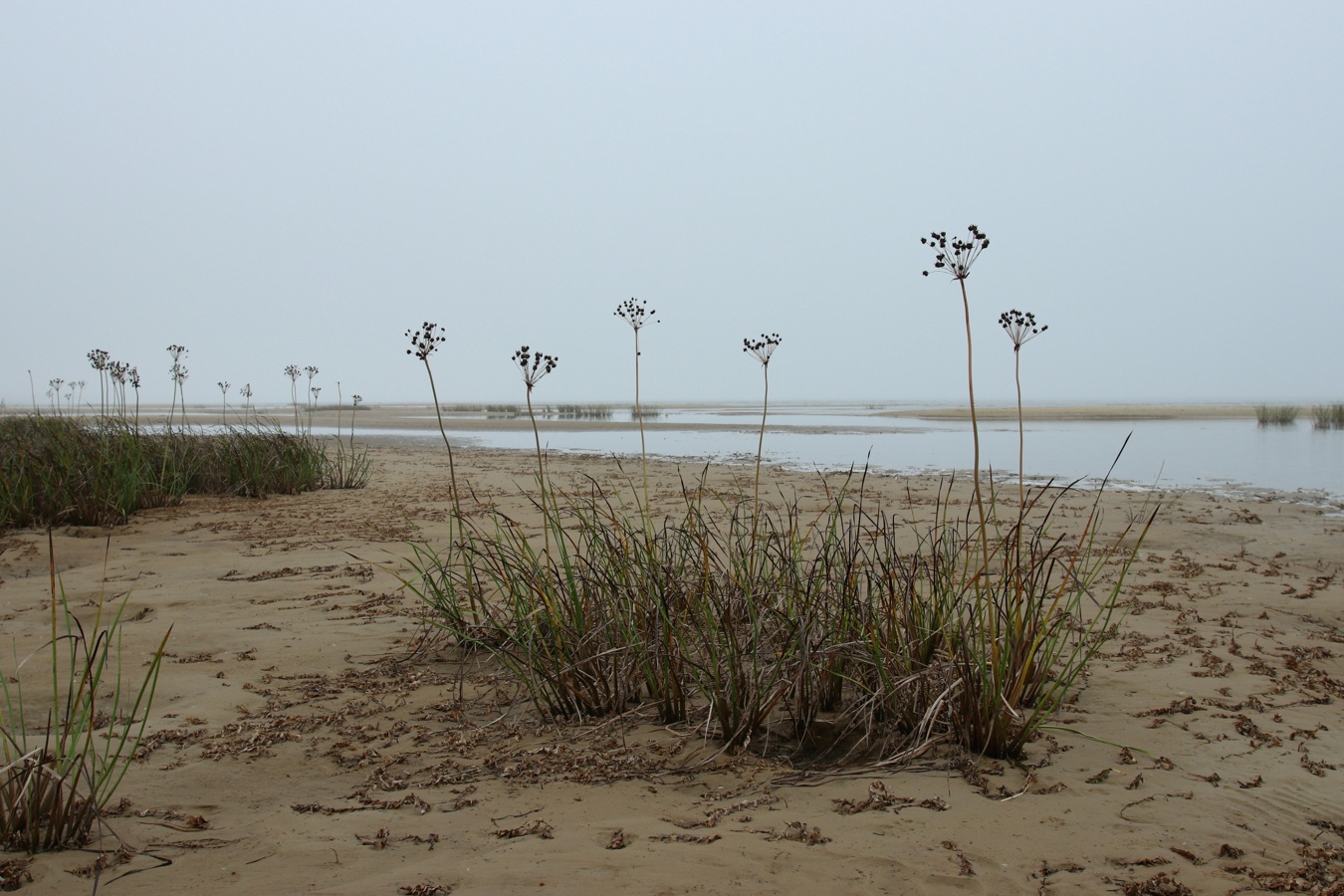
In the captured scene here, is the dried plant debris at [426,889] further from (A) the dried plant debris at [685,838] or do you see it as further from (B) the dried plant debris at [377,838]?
(A) the dried plant debris at [685,838]

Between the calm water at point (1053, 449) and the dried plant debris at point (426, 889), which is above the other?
the calm water at point (1053, 449)

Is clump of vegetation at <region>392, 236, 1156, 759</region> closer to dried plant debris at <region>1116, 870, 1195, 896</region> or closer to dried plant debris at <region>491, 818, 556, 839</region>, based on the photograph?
dried plant debris at <region>1116, 870, 1195, 896</region>

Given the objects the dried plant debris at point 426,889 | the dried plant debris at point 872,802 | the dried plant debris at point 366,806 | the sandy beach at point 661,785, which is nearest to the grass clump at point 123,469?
the sandy beach at point 661,785

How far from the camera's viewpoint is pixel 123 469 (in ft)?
27.2

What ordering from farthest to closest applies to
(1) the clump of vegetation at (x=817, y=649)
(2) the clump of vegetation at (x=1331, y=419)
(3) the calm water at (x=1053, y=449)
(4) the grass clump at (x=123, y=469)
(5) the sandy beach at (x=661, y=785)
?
(2) the clump of vegetation at (x=1331, y=419) → (3) the calm water at (x=1053, y=449) → (4) the grass clump at (x=123, y=469) → (1) the clump of vegetation at (x=817, y=649) → (5) the sandy beach at (x=661, y=785)

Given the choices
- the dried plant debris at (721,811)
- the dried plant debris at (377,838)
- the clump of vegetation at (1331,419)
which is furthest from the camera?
the clump of vegetation at (1331,419)

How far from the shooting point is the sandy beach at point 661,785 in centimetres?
219

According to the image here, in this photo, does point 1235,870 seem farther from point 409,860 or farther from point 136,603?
point 136,603

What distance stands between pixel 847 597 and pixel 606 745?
1063 mm

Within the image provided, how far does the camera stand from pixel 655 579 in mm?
3328

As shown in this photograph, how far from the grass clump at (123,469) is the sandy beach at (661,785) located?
129 inches

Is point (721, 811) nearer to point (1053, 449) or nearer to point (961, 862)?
point (961, 862)

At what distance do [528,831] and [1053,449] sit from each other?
20352 millimetres

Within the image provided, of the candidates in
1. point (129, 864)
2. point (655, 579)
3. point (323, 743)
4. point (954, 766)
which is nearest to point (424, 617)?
point (323, 743)
